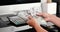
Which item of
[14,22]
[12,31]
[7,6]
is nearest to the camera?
[12,31]

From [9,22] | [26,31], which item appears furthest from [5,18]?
[26,31]

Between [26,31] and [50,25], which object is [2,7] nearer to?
[26,31]

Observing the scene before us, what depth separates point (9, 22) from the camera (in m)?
1.15

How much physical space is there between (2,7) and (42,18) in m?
0.43

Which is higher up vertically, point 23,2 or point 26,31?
point 23,2

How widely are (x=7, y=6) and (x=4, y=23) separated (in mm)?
207

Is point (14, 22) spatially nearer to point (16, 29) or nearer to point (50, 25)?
point (16, 29)

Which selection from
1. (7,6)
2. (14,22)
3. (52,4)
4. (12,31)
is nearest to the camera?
(12,31)

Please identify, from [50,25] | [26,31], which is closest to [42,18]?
[50,25]

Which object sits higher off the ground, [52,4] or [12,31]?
[52,4]

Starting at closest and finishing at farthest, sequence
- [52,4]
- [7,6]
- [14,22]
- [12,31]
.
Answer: [12,31] → [14,22] → [7,6] → [52,4]

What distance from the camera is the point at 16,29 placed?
3.35ft

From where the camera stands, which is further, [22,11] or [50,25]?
[22,11]

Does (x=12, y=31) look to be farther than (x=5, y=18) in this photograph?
No
